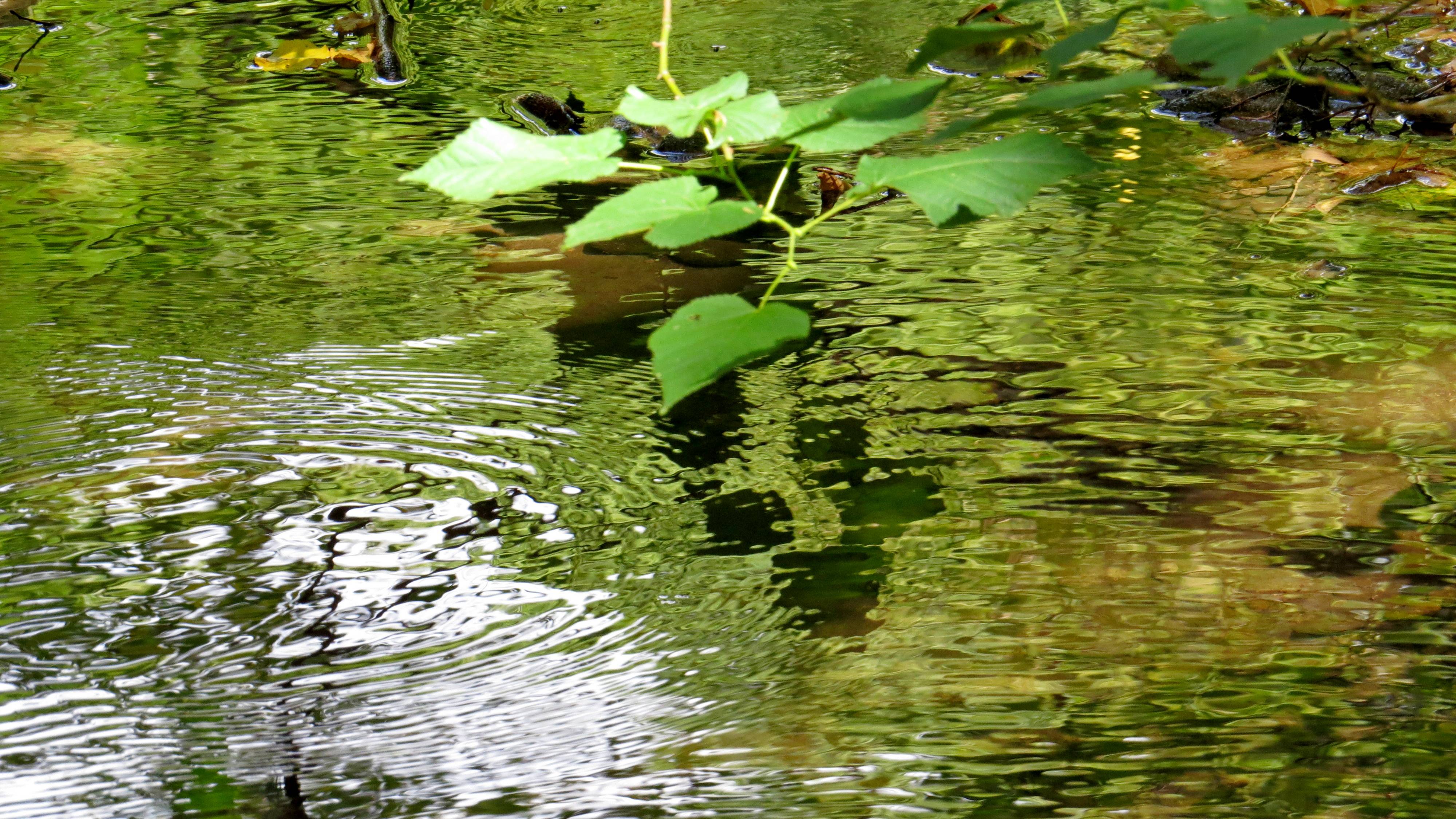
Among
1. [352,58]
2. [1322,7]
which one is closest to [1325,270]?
[1322,7]

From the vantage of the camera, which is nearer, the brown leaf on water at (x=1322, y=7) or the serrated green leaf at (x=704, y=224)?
the serrated green leaf at (x=704, y=224)

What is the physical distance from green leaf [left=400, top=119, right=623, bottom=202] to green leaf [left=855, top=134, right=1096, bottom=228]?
0.17 metres

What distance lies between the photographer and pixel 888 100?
732 mm

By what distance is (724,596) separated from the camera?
3.75 ft

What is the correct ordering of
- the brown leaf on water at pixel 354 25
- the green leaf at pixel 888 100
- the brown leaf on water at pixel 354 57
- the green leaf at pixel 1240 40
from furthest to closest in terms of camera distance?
the brown leaf on water at pixel 354 25
the brown leaf on water at pixel 354 57
the green leaf at pixel 888 100
the green leaf at pixel 1240 40

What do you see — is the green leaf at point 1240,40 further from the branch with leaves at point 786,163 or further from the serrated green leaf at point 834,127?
the serrated green leaf at point 834,127

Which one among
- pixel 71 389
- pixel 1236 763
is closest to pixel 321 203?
pixel 71 389

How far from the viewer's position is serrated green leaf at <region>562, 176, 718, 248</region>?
2.39 ft

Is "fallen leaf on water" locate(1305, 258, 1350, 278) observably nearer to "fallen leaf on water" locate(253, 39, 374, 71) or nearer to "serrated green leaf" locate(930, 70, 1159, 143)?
"serrated green leaf" locate(930, 70, 1159, 143)

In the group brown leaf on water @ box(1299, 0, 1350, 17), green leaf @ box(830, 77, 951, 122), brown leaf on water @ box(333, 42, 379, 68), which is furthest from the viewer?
brown leaf on water @ box(333, 42, 379, 68)

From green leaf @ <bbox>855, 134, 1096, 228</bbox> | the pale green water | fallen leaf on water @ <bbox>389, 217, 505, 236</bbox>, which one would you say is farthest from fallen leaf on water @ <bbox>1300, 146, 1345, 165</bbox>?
green leaf @ <bbox>855, 134, 1096, 228</bbox>

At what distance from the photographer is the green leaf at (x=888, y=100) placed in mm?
722

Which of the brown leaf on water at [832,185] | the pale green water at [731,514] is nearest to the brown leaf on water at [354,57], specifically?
the pale green water at [731,514]

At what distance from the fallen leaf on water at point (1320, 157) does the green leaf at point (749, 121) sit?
156 centimetres
